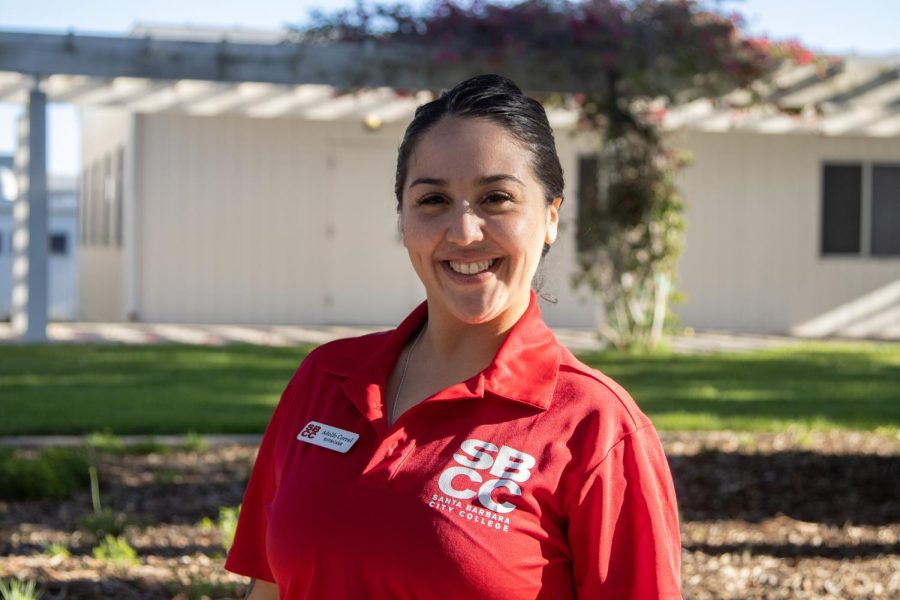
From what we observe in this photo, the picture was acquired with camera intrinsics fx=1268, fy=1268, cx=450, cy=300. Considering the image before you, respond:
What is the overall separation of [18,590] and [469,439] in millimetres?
2238

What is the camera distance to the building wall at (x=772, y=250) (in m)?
17.2

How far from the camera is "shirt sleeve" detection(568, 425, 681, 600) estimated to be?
1.84 meters

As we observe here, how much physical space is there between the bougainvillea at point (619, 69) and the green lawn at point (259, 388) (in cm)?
92

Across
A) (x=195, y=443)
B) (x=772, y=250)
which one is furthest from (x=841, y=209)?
(x=195, y=443)

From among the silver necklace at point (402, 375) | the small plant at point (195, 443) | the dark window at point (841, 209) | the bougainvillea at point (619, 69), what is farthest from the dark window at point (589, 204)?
the silver necklace at point (402, 375)

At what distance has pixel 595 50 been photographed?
1187 centimetres

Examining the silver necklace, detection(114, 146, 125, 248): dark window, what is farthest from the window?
the silver necklace

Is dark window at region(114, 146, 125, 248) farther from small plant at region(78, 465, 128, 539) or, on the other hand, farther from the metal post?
small plant at region(78, 465, 128, 539)

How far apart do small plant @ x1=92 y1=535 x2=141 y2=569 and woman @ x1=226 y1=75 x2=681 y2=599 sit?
2362 mm

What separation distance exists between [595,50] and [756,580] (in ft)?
26.3

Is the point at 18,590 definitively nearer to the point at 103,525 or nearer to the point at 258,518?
the point at 103,525

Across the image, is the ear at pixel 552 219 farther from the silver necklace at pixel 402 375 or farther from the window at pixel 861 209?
the window at pixel 861 209

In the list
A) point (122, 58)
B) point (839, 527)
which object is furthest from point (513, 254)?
point (122, 58)

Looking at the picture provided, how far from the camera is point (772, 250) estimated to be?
17266 millimetres
